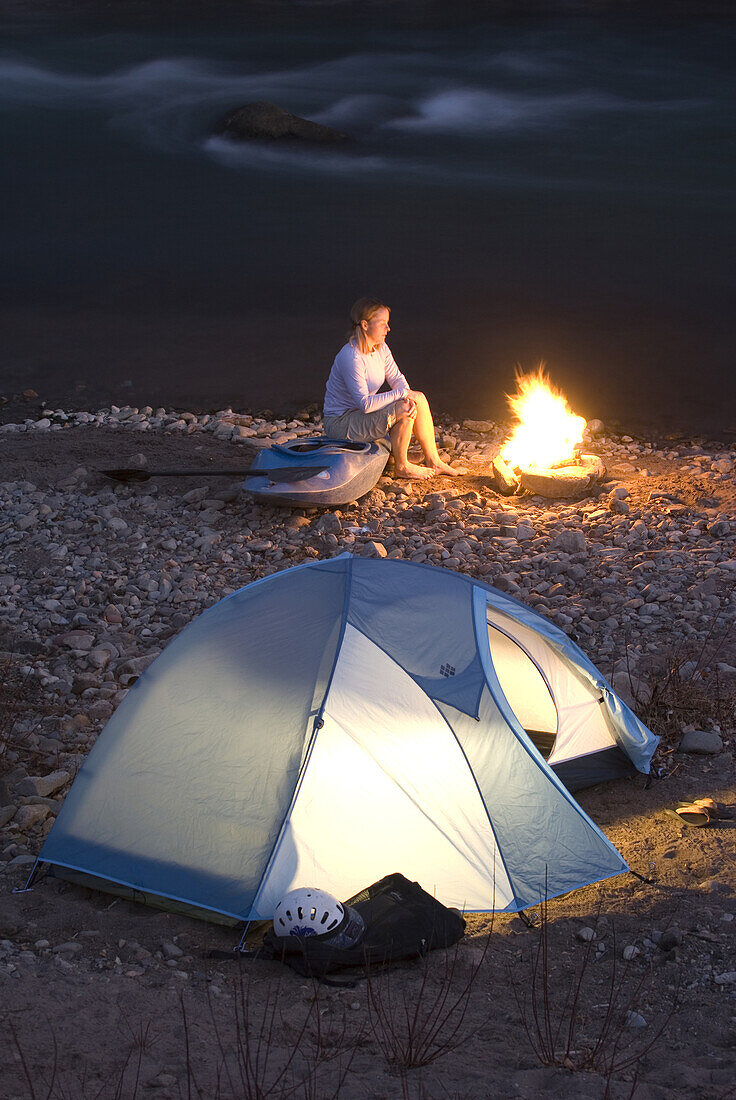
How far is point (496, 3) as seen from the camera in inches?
1112

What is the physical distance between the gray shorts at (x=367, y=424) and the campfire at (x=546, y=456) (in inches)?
36.1

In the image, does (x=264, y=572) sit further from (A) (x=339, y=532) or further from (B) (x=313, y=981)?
(B) (x=313, y=981)

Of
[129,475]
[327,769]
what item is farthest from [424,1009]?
[129,475]

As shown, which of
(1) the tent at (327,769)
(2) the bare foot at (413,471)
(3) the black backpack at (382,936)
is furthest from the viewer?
(2) the bare foot at (413,471)

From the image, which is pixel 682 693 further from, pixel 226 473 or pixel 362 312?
pixel 226 473

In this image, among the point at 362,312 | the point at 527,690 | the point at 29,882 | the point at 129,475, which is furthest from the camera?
the point at 129,475

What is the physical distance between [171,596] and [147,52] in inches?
1016

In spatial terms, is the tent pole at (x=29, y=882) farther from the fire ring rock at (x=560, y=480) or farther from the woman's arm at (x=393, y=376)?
the fire ring rock at (x=560, y=480)

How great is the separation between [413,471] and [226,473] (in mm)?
1439

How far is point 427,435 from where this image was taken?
8.84m

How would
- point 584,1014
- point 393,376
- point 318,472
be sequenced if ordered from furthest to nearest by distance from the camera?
point 393,376 < point 318,472 < point 584,1014

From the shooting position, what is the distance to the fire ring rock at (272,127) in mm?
26719

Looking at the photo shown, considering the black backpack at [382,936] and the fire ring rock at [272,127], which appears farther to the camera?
the fire ring rock at [272,127]

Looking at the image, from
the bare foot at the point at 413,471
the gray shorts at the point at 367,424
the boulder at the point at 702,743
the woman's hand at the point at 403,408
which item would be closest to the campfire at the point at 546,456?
the bare foot at the point at 413,471
